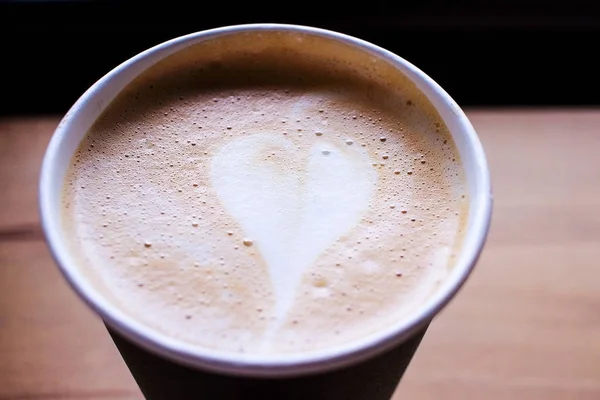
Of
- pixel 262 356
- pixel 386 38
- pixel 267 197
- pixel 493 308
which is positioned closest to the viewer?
pixel 262 356

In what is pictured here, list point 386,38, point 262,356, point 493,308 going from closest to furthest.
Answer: point 262,356 → point 493,308 → point 386,38

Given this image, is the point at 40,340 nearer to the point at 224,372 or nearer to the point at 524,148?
the point at 224,372

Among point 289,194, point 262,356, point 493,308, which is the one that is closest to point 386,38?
point 493,308

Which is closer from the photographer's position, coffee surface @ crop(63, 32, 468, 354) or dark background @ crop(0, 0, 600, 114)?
coffee surface @ crop(63, 32, 468, 354)

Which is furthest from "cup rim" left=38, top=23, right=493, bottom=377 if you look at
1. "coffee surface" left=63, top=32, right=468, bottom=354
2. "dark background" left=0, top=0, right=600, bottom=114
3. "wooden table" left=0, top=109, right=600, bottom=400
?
"dark background" left=0, top=0, right=600, bottom=114

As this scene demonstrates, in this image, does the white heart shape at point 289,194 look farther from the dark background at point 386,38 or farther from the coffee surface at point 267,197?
the dark background at point 386,38

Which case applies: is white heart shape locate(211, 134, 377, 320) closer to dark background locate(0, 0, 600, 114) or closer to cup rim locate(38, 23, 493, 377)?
cup rim locate(38, 23, 493, 377)

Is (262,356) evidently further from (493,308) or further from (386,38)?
(386,38)

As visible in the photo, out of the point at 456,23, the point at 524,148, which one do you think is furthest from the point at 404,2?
the point at 524,148
